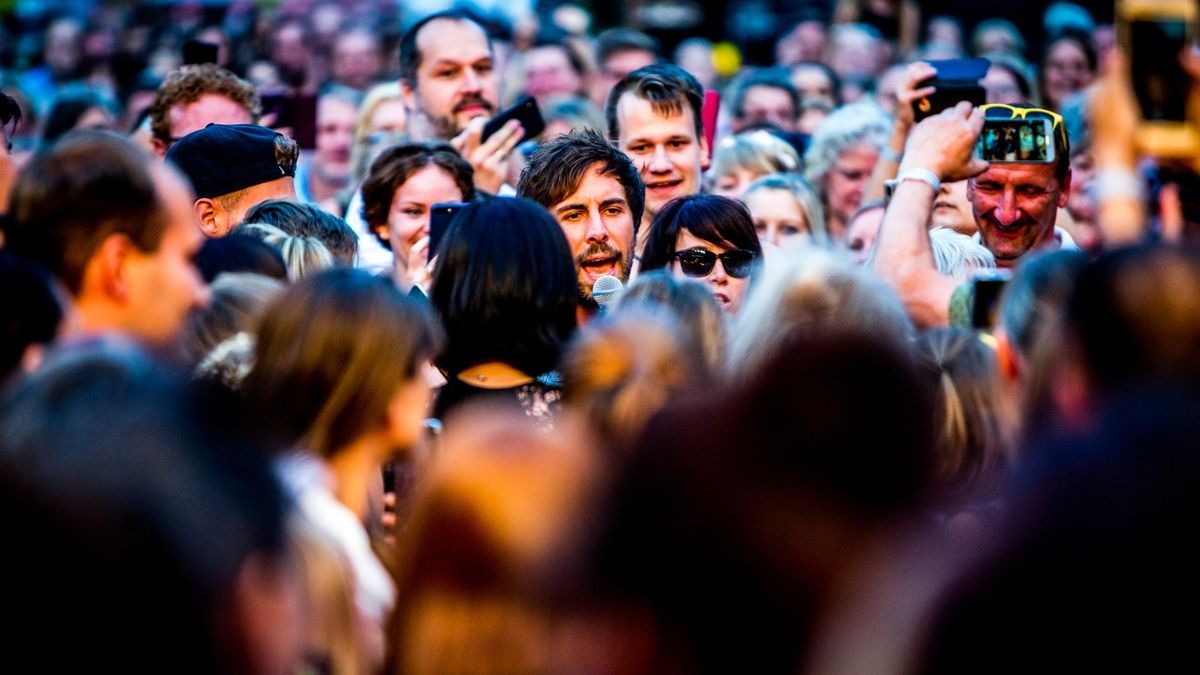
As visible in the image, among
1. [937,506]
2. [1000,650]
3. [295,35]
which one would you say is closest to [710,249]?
[937,506]

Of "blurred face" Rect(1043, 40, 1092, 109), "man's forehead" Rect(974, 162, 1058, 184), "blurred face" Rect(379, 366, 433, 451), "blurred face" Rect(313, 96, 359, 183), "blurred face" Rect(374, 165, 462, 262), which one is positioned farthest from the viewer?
"blurred face" Rect(1043, 40, 1092, 109)

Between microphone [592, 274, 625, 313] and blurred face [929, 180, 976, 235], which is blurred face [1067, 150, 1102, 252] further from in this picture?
microphone [592, 274, 625, 313]

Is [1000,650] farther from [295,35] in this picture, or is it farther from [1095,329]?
[295,35]

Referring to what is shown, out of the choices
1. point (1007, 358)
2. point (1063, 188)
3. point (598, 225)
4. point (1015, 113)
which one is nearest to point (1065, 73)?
point (1063, 188)

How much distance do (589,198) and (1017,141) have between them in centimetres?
153

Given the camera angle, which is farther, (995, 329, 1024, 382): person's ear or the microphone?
the microphone

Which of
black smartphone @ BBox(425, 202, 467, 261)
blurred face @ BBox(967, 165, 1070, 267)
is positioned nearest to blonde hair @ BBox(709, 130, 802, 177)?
blurred face @ BBox(967, 165, 1070, 267)

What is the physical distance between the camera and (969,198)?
241 inches

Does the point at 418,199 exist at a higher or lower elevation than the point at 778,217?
higher

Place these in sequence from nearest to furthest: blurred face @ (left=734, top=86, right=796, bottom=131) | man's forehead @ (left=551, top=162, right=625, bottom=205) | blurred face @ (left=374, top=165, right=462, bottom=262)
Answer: man's forehead @ (left=551, top=162, right=625, bottom=205) < blurred face @ (left=374, top=165, right=462, bottom=262) < blurred face @ (left=734, top=86, right=796, bottom=131)

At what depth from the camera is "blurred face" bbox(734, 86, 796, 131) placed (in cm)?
942

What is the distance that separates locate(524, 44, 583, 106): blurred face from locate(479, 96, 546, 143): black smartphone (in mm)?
3073

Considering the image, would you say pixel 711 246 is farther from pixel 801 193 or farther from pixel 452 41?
pixel 452 41

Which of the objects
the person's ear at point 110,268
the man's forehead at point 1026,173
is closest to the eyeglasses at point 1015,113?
the man's forehead at point 1026,173
